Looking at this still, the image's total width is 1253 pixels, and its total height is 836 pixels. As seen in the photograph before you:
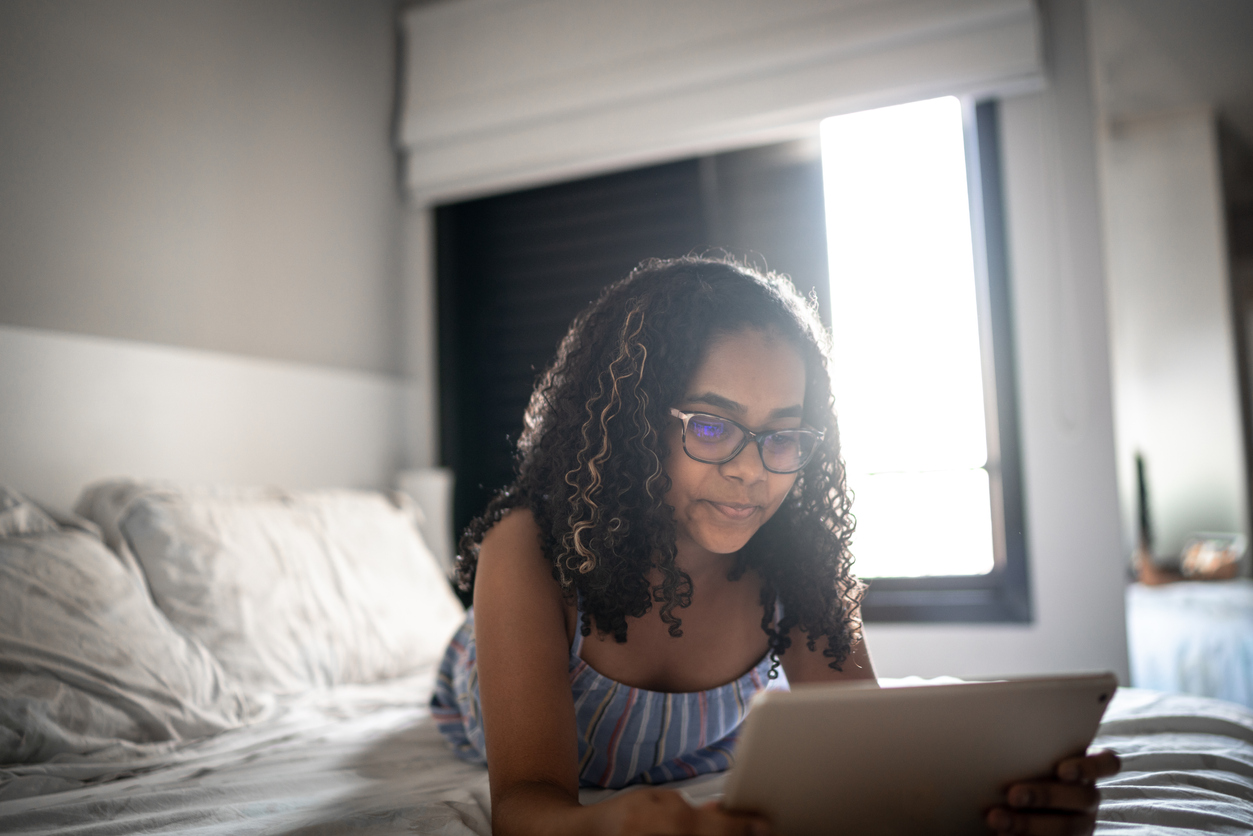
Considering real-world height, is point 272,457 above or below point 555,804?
above

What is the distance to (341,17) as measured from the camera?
10.1 ft

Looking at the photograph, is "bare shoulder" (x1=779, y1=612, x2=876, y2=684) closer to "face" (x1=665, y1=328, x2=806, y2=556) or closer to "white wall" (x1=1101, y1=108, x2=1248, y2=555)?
"face" (x1=665, y1=328, x2=806, y2=556)

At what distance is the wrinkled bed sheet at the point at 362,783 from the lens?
1.05 metres

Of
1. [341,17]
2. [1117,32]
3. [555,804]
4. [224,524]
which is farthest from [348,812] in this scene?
[1117,32]

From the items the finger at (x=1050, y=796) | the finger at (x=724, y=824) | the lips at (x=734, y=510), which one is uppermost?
the lips at (x=734, y=510)

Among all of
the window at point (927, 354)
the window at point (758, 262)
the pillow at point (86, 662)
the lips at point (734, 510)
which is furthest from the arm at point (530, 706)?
the window at point (927, 354)

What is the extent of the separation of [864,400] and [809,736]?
7.94ft

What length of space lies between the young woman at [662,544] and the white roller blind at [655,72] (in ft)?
5.41

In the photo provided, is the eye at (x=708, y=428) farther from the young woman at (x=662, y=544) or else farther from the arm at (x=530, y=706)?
the arm at (x=530, y=706)

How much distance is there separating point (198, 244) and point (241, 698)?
139cm

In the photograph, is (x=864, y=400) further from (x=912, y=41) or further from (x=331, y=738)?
(x=331, y=738)

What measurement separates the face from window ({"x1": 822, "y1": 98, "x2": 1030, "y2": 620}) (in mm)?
1592

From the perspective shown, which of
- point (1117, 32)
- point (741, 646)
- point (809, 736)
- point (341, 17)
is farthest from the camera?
point (1117, 32)

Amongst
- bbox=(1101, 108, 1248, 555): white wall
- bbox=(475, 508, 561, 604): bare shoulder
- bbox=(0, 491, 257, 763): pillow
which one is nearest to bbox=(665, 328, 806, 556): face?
bbox=(475, 508, 561, 604): bare shoulder
